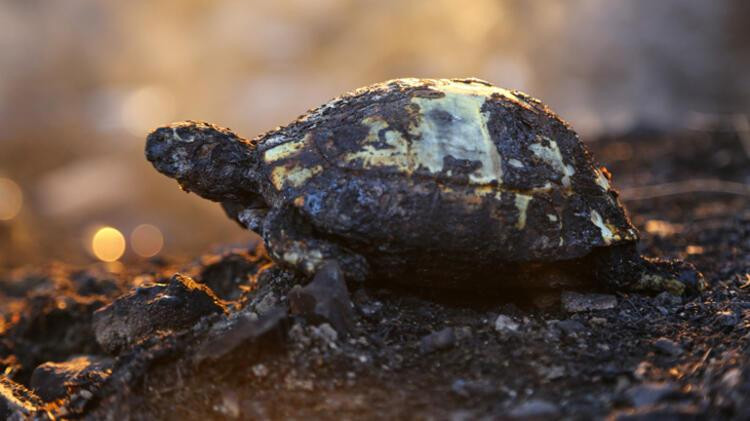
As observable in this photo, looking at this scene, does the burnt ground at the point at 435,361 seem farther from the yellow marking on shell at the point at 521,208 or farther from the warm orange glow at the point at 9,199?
the warm orange glow at the point at 9,199

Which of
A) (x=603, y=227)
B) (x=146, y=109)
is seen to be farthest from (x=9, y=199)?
(x=603, y=227)

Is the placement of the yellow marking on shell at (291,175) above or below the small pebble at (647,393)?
above

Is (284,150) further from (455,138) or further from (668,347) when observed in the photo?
(668,347)

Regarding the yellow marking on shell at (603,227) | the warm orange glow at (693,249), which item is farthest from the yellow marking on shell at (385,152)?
the warm orange glow at (693,249)

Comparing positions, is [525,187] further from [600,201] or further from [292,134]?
[292,134]

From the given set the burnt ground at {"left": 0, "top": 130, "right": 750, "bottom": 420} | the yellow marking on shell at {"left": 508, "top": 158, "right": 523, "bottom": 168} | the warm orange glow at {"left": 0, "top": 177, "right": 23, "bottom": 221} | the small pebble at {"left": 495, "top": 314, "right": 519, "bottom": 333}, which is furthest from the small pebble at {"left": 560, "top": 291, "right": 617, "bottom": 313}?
the warm orange glow at {"left": 0, "top": 177, "right": 23, "bottom": 221}

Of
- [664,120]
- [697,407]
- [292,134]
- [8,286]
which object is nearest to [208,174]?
[292,134]

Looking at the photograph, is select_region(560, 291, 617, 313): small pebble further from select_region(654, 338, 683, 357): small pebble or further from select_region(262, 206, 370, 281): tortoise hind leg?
select_region(262, 206, 370, 281): tortoise hind leg
